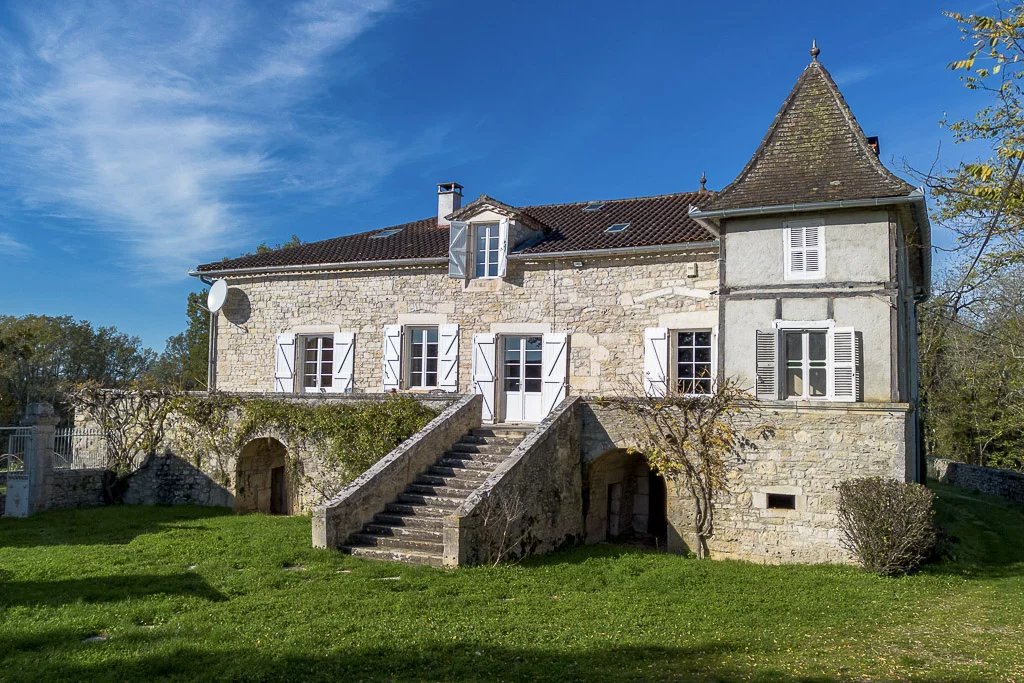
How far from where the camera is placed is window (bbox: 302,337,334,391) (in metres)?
16.8

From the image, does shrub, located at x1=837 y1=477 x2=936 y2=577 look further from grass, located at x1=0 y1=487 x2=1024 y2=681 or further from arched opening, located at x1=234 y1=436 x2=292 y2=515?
arched opening, located at x1=234 y1=436 x2=292 y2=515

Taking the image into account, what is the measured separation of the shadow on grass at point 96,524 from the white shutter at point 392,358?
3.97m

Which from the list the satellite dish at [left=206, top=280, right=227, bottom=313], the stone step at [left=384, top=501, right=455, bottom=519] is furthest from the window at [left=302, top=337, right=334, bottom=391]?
the stone step at [left=384, top=501, right=455, bottom=519]

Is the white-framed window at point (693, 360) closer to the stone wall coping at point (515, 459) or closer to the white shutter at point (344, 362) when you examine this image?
the stone wall coping at point (515, 459)

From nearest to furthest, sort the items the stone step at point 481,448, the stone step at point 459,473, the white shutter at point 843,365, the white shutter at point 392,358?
the white shutter at point 843,365 → the stone step at point 459,473 → the stone step at point 481,448 → the white shutter at point 392,358

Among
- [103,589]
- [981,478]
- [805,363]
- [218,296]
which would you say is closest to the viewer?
[103,589]

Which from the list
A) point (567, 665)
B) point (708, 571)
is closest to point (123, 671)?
point (567, 665)

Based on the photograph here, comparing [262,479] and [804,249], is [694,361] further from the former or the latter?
[262,479]

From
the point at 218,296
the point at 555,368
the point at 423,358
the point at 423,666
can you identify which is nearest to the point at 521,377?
the point at 555,368

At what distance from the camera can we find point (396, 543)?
10.2 m

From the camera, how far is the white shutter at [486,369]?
14961 mm

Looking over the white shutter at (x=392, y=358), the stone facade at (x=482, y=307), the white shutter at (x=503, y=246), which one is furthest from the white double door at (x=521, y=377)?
the white shutter at (x=392, y=358)

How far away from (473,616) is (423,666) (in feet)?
4.94

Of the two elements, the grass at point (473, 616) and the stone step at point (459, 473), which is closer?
the grass at point (473, 616)
